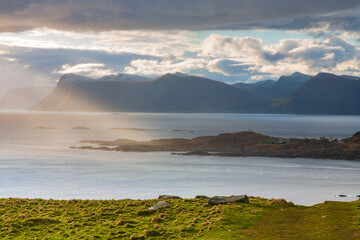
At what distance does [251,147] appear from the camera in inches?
5389

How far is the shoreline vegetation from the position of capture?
404 ft

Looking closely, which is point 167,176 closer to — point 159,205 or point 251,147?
point 159,205

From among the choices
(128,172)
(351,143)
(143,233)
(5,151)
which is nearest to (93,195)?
(128,172)

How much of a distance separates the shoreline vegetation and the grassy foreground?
301 ft

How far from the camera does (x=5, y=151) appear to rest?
5335 inches

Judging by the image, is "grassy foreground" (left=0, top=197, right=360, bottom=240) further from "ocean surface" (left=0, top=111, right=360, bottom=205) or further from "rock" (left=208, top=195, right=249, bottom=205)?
"ocean surface" (left=0, top=111, right=360, bottom=205)

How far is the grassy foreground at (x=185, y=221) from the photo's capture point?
24.7 m

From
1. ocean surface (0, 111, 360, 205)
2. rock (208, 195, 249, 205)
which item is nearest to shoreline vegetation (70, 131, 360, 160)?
ocean surface (0, 111, 360, 205)

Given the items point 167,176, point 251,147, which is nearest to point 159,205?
point 167,176

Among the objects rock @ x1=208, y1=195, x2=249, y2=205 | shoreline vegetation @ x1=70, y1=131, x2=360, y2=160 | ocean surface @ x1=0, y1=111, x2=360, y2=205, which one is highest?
rock @ x1=208, y1=195, x2=249, y2=205

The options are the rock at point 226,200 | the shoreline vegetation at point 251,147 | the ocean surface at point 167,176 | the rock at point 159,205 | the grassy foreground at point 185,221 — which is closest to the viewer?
the grassy foreground at point 185,221

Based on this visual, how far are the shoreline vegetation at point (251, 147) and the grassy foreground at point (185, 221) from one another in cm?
9166

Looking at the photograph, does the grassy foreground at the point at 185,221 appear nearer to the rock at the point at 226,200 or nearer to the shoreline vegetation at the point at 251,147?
the rock at the point at 226,200

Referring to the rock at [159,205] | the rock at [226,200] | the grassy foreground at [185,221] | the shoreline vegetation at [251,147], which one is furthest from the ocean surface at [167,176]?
the rock at [159,205]
